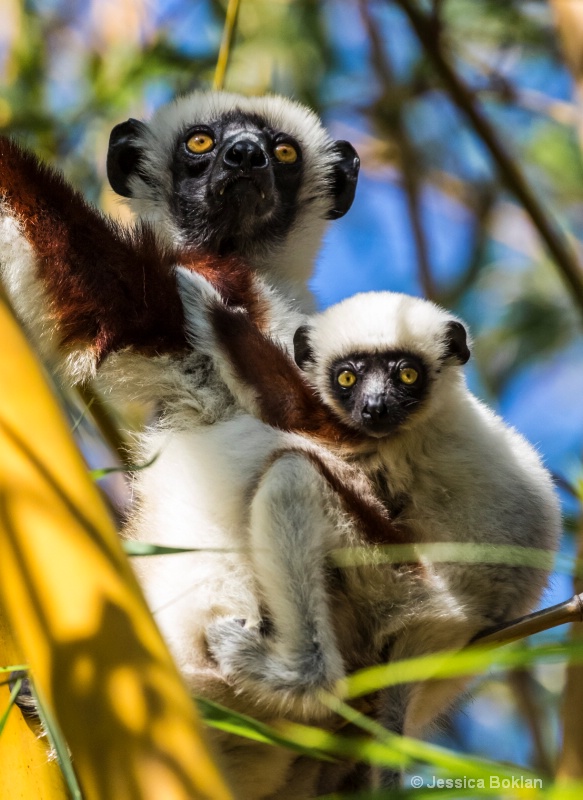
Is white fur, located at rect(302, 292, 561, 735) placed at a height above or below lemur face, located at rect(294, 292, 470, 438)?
below

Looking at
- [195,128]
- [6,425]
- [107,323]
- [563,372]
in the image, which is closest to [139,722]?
[6,425]

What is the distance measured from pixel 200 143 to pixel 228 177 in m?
0.34

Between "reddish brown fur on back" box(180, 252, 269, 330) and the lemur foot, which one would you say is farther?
"reddish brown fur on back" box(180, 252, 269, 330)

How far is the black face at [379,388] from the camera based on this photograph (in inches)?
121

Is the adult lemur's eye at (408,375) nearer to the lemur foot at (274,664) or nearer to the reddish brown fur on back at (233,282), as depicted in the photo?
the reddish brown fur on back at (233,282)

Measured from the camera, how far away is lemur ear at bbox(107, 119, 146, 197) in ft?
13.7

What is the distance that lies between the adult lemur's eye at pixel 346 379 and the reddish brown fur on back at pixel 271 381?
0.40 ft

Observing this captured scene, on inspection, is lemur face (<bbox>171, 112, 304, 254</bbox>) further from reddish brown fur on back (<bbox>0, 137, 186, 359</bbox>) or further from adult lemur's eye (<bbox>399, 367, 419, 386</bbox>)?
adult lemur's eye (<bbox>399, 367, 419, 386</bbox>)

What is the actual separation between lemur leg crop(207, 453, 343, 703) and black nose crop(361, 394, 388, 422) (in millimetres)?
384

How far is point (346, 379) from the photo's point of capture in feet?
10.8

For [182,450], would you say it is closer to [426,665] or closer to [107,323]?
[107,323]

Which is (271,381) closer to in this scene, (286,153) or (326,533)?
(326,533)

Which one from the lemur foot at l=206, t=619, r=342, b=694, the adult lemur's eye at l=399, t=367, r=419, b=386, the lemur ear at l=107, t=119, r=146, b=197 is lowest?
the lemur foot at l=206, t=619, r=342, b=694

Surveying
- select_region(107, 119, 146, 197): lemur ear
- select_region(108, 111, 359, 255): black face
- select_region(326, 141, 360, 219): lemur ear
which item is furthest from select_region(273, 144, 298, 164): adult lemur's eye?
select_region(107, 119, 146, 197): lemur ear
